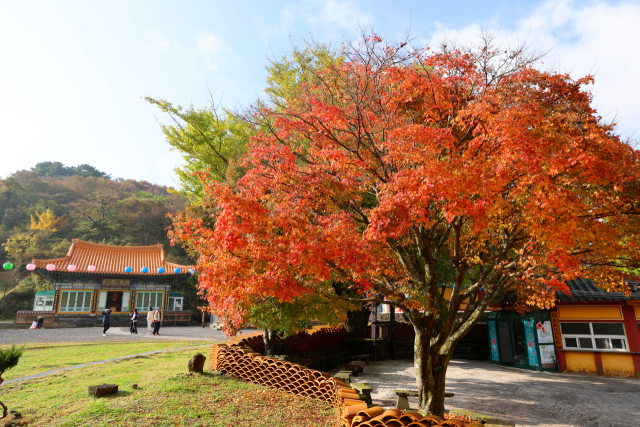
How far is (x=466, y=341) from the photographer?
17.4 meters

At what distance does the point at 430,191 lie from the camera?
586 cm

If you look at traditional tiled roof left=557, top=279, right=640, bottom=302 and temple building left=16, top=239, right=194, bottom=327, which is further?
temple building left=16, top=239, right=194, bottom=327

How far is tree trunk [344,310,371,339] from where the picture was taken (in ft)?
55.4

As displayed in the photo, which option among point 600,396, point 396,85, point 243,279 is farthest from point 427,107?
point 600,396

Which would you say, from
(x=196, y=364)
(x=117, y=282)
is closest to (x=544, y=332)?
(x=196, y=364)

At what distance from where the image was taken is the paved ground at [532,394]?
7.96 metres

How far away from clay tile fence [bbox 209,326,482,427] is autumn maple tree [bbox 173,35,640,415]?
166cm

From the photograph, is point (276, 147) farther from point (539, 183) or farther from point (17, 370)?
point (17, 370)

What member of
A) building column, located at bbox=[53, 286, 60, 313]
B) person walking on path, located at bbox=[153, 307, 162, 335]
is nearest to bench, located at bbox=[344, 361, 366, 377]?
person walking on path, located at bbox=[153, 307, 162, 335]

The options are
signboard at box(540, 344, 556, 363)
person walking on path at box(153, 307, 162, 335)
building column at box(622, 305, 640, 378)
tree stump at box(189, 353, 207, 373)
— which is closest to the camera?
tree stump at box(189, 353, 207, 373)

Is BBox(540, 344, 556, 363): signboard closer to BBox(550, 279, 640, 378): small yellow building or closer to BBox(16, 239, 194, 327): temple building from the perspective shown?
BBox(550, 279, 640, 378): small yellow building

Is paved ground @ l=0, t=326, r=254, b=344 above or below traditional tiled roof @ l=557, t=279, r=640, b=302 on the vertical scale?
below

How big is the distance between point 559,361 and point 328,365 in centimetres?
902

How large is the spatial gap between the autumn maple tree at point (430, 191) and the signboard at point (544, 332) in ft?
20.3
